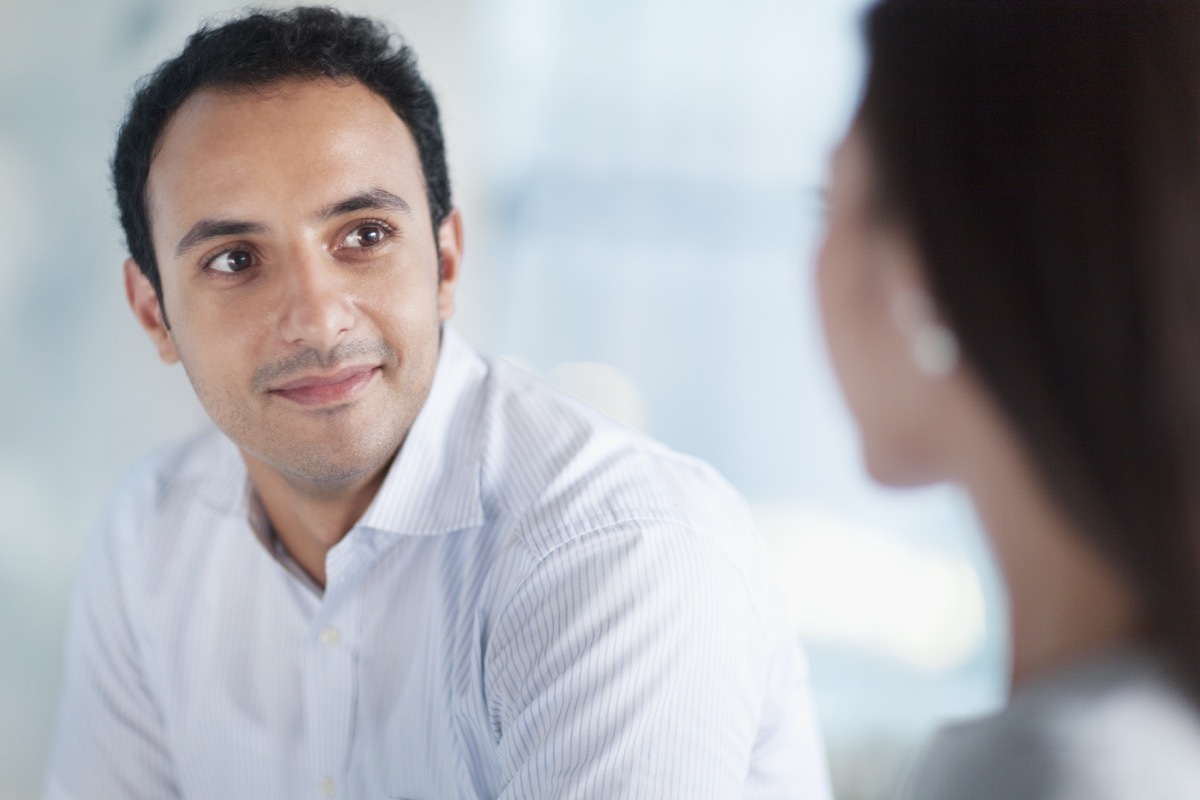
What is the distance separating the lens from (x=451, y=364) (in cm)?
123

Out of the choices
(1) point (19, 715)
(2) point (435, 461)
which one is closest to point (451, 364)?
(2) point (435, 461)

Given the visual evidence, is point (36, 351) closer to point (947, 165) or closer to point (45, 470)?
point (45, 470)

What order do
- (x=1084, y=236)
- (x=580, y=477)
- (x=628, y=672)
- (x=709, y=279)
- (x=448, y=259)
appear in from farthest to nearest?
1. (x=709, y=279)
2. (x=448, y=259)
3. (x=580, y=477)
4. (x=628, y=672)
5. (x=1084, y=236)

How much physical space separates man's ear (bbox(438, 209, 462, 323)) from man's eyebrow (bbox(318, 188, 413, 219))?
0.14m

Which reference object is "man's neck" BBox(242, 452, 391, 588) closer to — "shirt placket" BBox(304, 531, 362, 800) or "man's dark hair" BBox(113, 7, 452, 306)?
"shirt placket" BBox(304, 531, 362, 800)

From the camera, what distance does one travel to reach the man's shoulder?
0.99 meters

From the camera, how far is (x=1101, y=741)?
743 millimetres

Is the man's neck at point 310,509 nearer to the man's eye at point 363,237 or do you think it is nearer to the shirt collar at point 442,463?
the shirt collar at point 442,463

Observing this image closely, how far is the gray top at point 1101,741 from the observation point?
734 millimetres

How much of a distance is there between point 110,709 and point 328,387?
610mm

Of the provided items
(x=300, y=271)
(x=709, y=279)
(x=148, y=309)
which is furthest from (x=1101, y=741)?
(x=709, y=279)

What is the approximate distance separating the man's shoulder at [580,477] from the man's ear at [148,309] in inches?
17.4

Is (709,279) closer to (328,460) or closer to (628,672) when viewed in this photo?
(328,460)

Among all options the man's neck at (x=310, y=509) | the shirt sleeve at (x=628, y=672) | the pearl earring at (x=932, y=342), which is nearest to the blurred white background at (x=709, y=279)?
the man's neck at (x=310, y=509)
